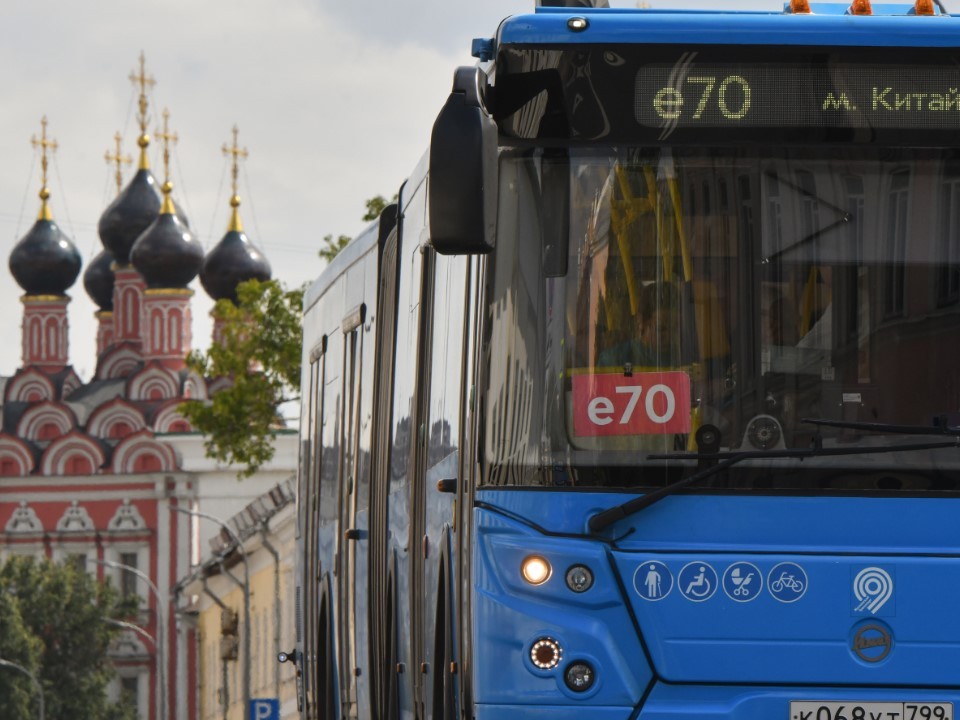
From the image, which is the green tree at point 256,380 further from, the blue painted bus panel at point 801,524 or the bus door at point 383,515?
the blue painted bus panel at point 801,524

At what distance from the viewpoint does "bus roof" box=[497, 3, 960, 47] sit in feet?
24.8

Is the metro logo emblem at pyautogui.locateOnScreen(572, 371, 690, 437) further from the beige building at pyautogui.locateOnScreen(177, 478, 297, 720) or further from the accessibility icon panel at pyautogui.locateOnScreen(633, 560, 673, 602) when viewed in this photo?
the beige building at pyautogui.locateOnScreen(177, 478, 297, 720)

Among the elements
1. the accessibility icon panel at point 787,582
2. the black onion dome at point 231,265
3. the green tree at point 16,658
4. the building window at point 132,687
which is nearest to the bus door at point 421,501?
the accessibility icon panel at point 787,582

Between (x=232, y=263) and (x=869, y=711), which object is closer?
(x=869, y=711)

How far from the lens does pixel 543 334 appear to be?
7598 millimetres

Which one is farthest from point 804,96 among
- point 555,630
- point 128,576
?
point 128,576

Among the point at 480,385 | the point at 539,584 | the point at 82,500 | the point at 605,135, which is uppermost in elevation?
the point at 605,135

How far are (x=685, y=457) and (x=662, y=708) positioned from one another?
723 mm

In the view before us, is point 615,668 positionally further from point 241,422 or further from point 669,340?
point 241,422

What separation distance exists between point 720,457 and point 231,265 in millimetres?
84189

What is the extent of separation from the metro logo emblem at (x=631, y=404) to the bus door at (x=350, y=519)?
4.66 m

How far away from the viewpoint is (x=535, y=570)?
7457 mm

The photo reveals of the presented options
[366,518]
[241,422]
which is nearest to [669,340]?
[366,518]

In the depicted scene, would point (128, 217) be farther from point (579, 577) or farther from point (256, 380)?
point (579, 577)
